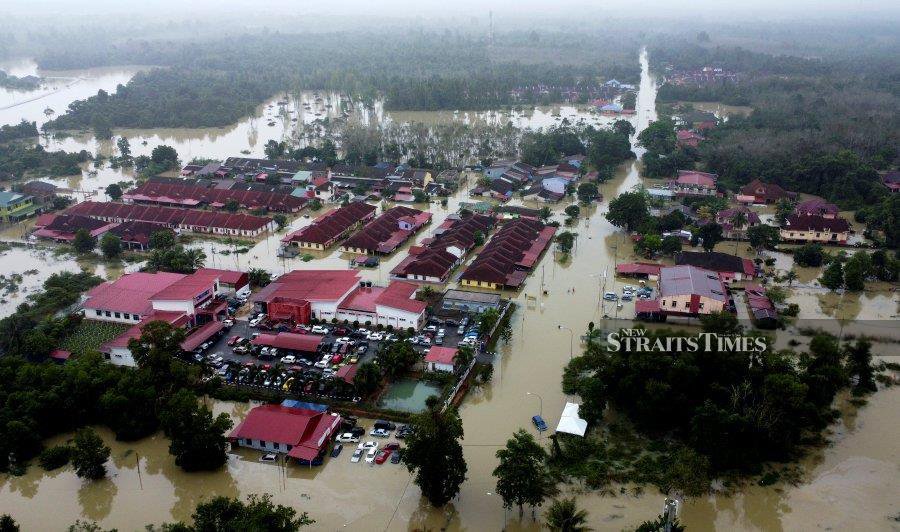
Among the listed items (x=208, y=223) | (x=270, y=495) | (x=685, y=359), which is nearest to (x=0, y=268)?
(x=208, y=223)

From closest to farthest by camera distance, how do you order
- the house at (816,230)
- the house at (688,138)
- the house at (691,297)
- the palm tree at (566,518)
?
the palm tree at (566,518), the house at (691,297), the house at (816,230), the house at (688,138)

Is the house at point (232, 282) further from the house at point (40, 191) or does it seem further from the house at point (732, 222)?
the house at point (732, 222)

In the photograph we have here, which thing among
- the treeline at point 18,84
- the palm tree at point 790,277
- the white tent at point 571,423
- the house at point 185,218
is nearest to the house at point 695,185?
the palm tree at point 790,277

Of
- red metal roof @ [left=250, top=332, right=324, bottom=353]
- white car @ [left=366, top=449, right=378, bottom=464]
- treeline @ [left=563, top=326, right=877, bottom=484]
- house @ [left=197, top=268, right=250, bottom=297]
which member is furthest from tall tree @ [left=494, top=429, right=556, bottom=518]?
house @ [left=197, top=268, right=250, bottom=297]

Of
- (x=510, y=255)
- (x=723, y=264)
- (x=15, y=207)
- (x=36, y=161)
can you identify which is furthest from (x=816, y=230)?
(x=36, y=161)

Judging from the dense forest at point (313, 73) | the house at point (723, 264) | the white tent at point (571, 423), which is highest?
the dense forest at point (313, 73)

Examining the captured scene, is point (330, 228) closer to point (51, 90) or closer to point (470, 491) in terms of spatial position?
point (470, 491)

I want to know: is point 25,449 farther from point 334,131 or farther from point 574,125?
point 574,125

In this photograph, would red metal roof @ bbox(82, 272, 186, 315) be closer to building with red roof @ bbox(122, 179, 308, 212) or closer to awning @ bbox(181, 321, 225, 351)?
awning @ bbox(181, 321, 225, 351)
